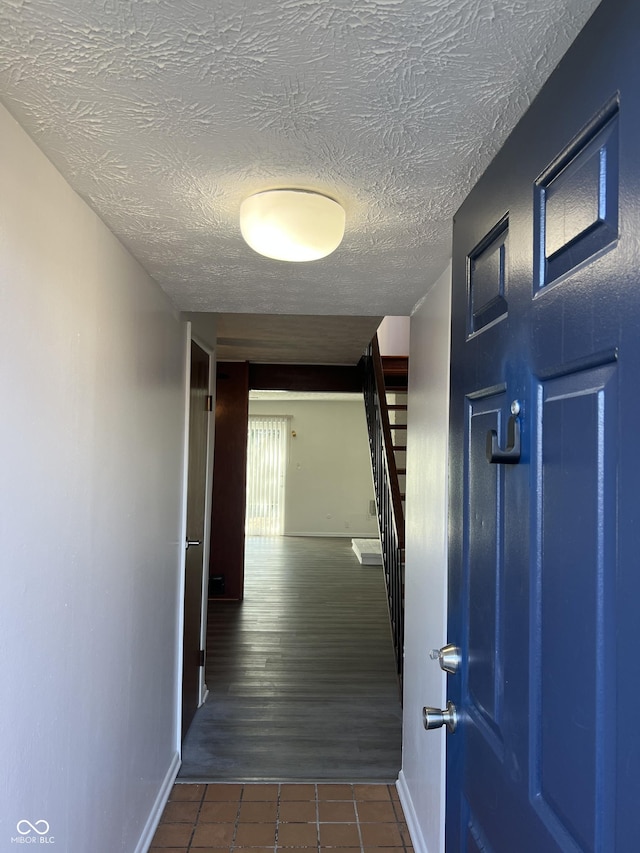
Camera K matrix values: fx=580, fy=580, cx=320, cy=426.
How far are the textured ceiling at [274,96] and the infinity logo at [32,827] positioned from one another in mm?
1398

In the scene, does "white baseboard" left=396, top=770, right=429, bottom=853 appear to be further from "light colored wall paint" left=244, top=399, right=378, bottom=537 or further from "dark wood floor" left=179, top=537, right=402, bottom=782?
"light colored wall paint" left=244, top=399, right=378, bottom=537

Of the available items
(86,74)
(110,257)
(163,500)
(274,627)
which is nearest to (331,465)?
(274,627)

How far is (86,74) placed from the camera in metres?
0.94

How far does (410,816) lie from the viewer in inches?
93.5

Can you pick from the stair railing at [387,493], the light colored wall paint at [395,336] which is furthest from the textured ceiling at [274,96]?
the light colored wall paint at [395,336]

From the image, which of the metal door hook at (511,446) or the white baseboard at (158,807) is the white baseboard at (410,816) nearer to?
the white baseboard at (158,807)

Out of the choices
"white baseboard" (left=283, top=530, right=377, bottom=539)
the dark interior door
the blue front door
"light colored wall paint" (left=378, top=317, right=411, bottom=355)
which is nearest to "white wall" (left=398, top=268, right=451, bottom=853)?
the blue front door

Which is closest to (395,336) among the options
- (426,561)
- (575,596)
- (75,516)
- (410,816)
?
(426,561)

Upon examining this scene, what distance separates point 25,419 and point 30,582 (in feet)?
1.13

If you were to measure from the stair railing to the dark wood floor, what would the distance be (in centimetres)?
49

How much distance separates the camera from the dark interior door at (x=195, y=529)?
3.08m

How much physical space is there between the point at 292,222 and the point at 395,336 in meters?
5.41

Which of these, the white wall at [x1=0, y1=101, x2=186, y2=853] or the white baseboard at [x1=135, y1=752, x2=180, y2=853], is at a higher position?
the white wall at [x1=0, y1=101, x2=186, y2=853]

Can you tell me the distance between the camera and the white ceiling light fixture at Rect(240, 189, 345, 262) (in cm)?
135
